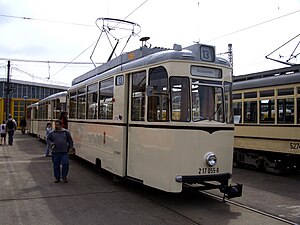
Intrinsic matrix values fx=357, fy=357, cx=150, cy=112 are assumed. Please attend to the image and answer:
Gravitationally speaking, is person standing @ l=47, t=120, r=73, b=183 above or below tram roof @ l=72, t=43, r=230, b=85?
below

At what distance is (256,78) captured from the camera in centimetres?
1266

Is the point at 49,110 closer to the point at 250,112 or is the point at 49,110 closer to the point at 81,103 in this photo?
the point at 81,103

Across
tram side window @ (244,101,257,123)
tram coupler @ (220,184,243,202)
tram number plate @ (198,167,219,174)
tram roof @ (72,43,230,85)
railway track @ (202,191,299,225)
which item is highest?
tram roof @ (72,43,230,85)

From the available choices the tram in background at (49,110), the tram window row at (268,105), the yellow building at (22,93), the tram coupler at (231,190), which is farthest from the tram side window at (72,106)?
the yellow building at (22,93)

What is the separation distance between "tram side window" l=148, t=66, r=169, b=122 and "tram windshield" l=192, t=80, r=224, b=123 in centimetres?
53

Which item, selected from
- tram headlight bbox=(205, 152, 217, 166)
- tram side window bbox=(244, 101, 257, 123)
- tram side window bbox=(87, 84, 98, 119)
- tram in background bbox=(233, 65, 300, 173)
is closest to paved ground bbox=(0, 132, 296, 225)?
tram headlight bbox=(205, 152, 217, 166)

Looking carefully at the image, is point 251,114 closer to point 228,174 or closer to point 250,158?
point 250,158

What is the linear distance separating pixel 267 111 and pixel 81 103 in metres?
6.07

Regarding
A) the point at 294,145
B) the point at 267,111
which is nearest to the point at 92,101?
the point at 267,111

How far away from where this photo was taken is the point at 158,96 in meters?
7.02

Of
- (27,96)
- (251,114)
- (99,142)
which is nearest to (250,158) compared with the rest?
(251,114)

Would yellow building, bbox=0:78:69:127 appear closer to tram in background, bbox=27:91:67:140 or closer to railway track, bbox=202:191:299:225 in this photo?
tram in background, bbox=27:91:67:140

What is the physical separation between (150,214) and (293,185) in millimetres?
5313

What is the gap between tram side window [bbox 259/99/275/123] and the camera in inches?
449
